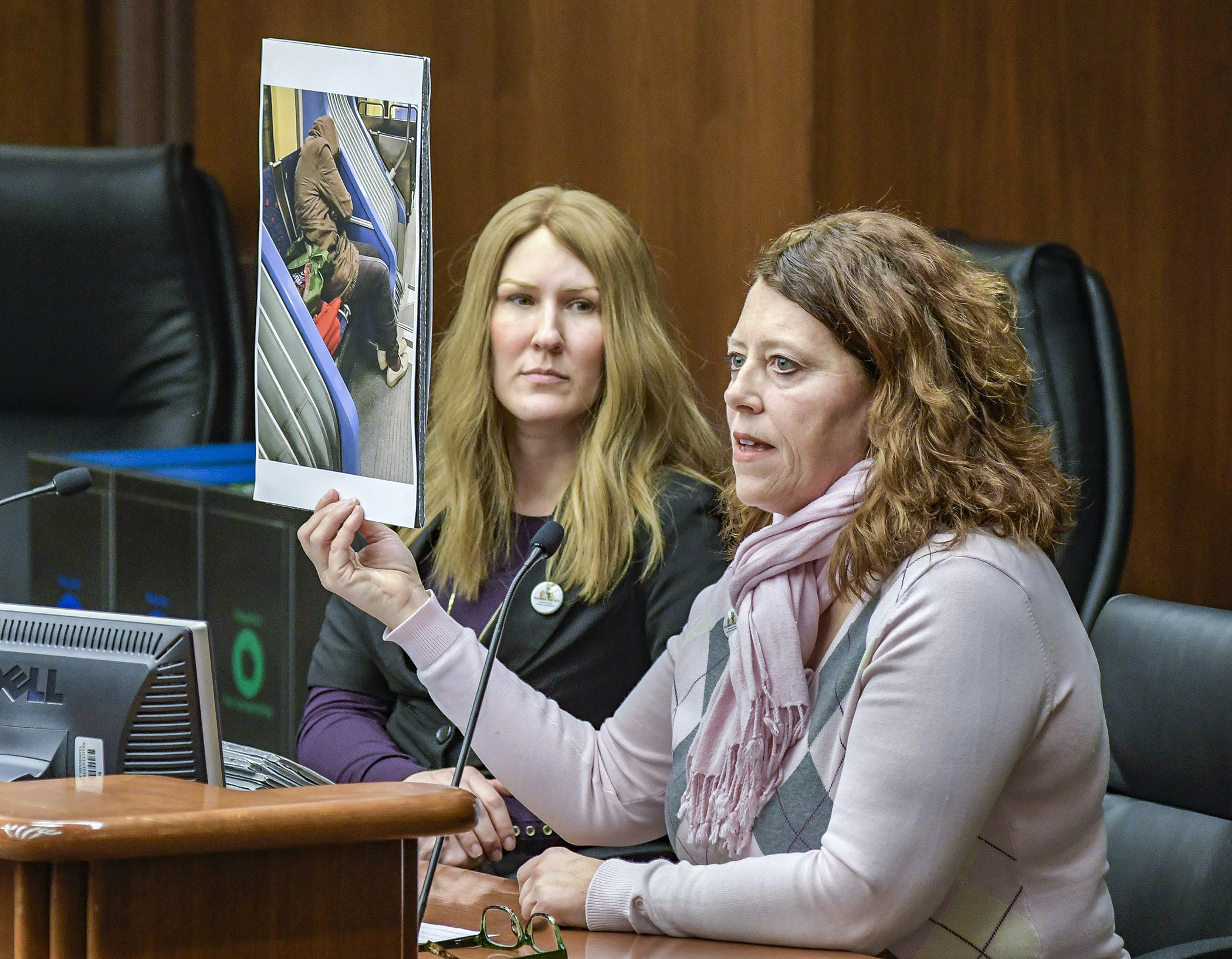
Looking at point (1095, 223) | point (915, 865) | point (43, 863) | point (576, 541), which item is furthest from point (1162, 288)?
point (43, 863)

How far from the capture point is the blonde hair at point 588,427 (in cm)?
201

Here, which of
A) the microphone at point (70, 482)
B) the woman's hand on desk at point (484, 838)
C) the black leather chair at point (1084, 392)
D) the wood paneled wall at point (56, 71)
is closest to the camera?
the microphone at point (70, 482)

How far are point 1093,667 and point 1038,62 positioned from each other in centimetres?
167

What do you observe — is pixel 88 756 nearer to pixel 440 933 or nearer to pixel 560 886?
pixel 440 933

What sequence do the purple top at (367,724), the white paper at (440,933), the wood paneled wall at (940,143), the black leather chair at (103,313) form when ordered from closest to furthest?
1. the white paper at (440,933)
2. the purple top at (367,724)
3. the wood paneled wall at (940,143)
4. the black leather chair at (103,313)

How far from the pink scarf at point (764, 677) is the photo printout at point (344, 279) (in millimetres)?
321

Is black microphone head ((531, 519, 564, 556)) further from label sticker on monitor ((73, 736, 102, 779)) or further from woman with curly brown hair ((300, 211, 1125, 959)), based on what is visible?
label sticker on monitor ((73, 736, 102, 779))

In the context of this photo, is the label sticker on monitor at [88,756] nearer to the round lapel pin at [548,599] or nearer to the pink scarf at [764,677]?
the pink scarf at [764,677]

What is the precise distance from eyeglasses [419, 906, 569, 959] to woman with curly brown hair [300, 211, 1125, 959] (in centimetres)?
5

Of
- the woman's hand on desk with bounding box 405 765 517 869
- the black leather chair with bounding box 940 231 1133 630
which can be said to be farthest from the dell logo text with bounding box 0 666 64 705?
the black leather chair with bounding box 940 231 1133 630

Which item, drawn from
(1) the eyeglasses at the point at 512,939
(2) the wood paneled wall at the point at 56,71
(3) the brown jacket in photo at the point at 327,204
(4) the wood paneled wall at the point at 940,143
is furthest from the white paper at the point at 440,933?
(2) the wood paneled wall at the point at 56,71

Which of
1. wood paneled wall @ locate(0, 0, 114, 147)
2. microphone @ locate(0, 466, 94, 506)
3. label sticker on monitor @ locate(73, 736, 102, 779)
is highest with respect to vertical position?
wood paneled wall @ locate(0, 0, 114, 147)

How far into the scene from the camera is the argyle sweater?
1.21m

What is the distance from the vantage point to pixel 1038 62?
269cm
